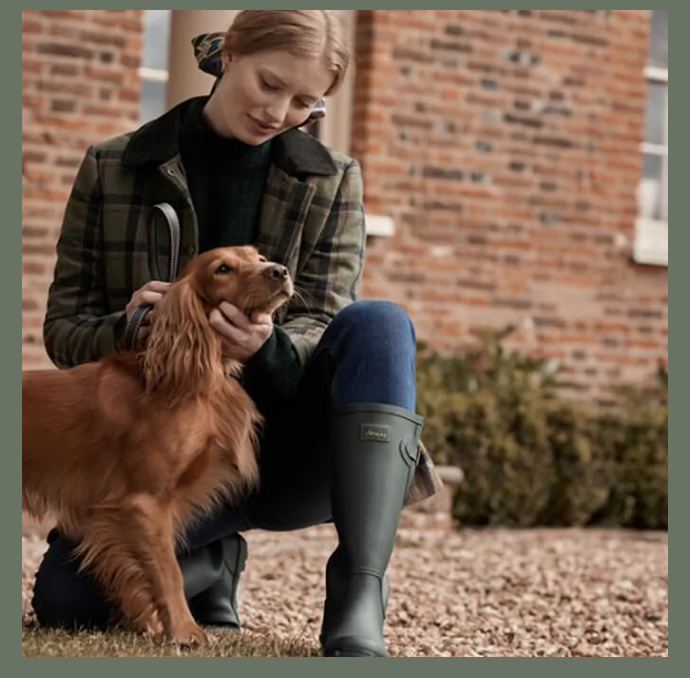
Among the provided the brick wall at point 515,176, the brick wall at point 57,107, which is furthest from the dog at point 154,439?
the brick wall at point 515,176

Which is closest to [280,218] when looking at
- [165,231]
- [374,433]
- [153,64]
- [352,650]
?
[165,231]

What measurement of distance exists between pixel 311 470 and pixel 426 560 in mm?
3207

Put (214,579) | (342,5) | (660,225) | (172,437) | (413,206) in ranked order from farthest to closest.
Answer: (660,225) < (413,206) < (342,5) < (214,579) < (172,437)

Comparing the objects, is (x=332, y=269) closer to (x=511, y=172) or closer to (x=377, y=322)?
(x=377, y=322)

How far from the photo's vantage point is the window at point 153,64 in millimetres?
8000

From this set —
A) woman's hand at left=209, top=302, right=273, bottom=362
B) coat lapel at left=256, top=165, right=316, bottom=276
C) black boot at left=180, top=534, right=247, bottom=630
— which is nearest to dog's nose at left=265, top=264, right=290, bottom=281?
woman's hand at left=209, top=302, right=273, bottom=362

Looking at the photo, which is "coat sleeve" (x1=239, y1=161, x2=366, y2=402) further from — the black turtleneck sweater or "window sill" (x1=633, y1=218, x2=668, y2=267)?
"window sill" (x1=633, y1=218, x2=668, y2=267)

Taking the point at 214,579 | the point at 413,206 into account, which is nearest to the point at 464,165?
the point at 413,206

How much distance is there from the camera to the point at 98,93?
7.61m

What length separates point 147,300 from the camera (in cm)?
313

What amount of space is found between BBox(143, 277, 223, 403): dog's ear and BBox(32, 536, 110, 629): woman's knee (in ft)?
2.21

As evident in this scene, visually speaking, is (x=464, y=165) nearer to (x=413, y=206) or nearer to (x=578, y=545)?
(x=413, y=206)

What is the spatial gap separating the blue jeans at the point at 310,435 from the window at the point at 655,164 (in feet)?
20.7

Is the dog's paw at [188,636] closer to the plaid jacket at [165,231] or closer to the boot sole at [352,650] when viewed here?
the boot sole at [352,650]
